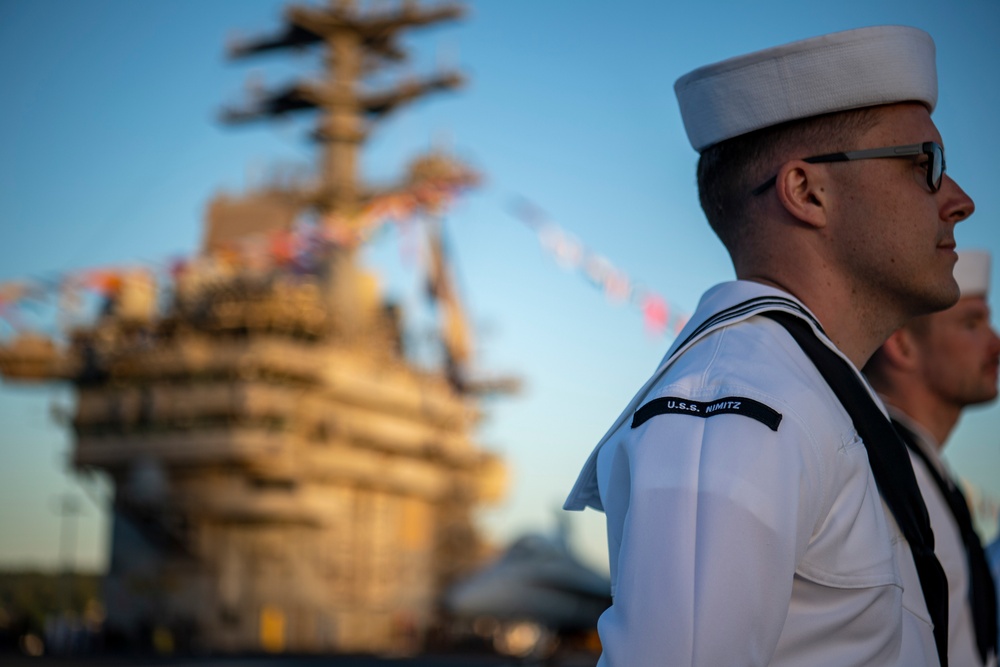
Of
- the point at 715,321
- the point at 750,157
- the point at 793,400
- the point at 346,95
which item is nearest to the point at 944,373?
the point at 750,157

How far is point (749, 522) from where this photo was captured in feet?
4.75

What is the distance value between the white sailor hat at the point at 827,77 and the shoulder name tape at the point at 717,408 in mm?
569

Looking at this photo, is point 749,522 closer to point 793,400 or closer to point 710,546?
point 710,546

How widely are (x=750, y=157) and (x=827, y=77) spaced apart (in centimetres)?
19

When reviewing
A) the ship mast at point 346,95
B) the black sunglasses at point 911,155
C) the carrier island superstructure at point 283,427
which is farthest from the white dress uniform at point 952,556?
the ship mast at point 346,95

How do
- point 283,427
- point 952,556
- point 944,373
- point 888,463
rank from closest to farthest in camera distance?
point 888,463, point 952,556, point 944,373, point 283,427

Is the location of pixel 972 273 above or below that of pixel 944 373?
above

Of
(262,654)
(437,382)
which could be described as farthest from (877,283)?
(437,382)

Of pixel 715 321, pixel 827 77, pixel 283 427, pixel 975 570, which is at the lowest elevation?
pixel 283 427

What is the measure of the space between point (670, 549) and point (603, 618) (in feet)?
0.53

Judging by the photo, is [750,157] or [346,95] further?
[346,95]

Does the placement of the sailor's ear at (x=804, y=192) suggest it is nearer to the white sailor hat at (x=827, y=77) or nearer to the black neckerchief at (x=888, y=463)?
the white sailor hat at (x=827, y=77)

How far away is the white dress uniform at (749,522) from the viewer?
56.7 inches

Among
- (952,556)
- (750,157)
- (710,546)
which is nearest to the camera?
(710,546)
